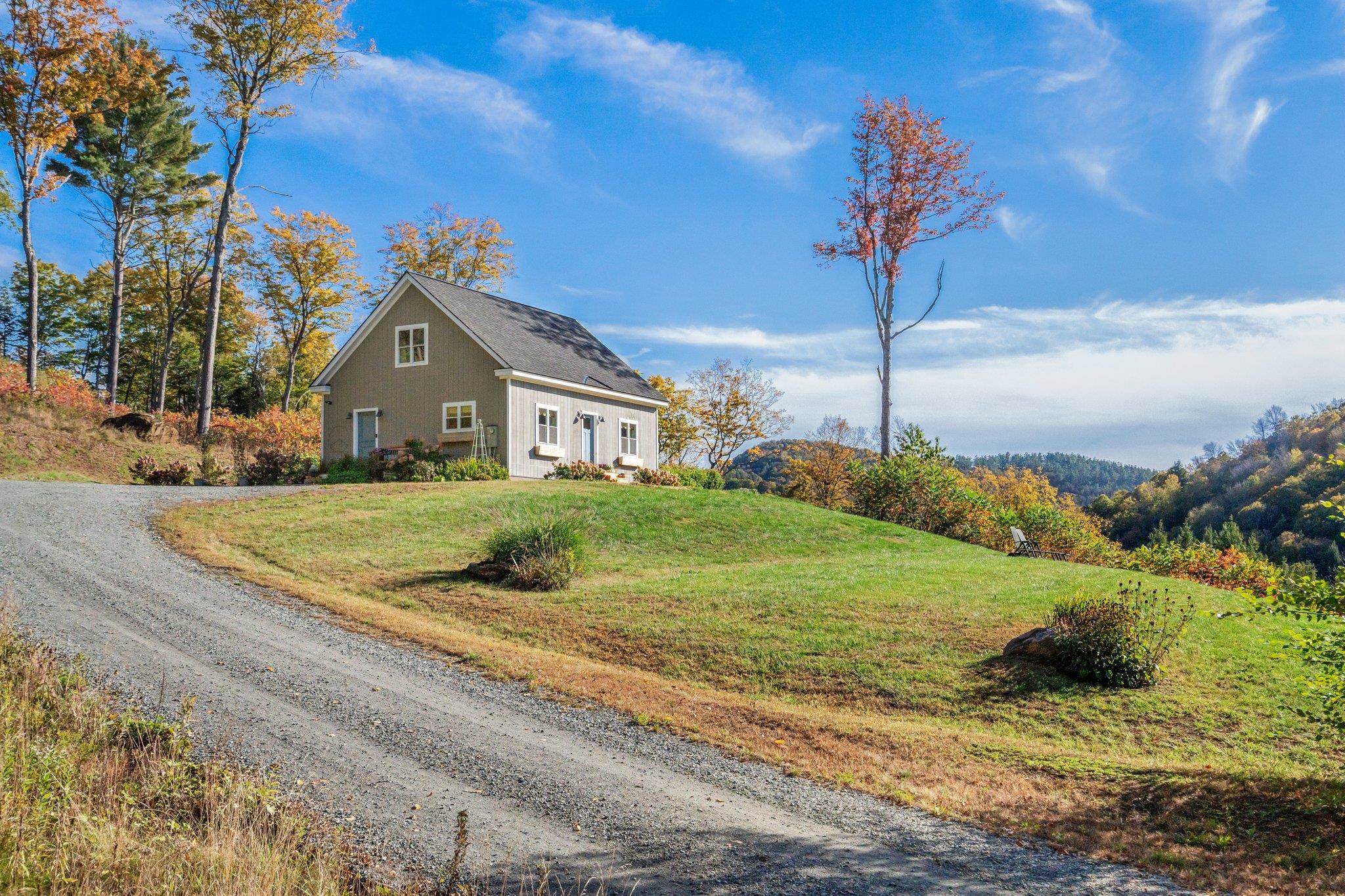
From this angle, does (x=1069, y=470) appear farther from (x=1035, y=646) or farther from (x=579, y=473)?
(x=1035, y=646)

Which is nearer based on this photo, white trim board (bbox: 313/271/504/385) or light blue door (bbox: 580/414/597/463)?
white trim board (bbox: 313/271/504/385)

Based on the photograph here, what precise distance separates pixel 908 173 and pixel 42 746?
28244 mm

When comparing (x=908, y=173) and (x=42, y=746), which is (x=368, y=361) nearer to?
(x=908, y=173)

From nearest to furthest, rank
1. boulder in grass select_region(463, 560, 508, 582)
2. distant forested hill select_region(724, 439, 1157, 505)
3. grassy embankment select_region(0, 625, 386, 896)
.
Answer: grassy embankment select_region(0, 625, 386, 896), boulder in grass select_region(463, 560, 508, 582), distant forested hill select_region(724, 439, 1157, 505)

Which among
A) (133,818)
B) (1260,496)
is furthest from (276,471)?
(1260,496)

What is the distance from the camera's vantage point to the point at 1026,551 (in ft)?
64.4

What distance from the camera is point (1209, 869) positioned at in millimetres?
5500

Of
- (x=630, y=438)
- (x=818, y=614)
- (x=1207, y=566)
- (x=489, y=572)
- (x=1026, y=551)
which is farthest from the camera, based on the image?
(x=630, y=438)

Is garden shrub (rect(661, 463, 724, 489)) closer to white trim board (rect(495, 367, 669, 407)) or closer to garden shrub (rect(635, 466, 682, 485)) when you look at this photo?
garden shrub (rect(635, 466, 682, 485))

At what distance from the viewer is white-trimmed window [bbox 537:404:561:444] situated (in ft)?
85.4

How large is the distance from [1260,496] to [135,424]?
6954 centimetres

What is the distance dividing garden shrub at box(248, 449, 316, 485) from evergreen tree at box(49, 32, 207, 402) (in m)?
12.6

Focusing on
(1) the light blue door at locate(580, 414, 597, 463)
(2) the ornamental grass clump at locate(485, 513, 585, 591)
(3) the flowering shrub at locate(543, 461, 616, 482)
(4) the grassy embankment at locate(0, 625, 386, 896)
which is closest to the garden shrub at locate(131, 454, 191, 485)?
(3) the flowering shrub at locate(543, 461, 616, 482)

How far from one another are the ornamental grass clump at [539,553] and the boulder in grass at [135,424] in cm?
1896
